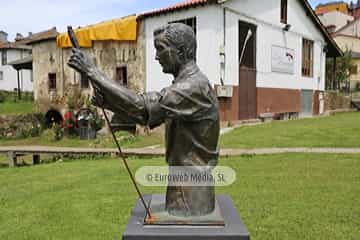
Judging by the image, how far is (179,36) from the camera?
213cm

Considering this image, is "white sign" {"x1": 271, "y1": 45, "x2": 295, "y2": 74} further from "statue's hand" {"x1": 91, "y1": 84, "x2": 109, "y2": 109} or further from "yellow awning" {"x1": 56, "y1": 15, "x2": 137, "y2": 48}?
"statue's hand" {"x1": 91, "y1": 84, "x2": 109, "y2": 109}

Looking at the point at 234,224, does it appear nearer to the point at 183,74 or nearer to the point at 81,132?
the point at 183,74

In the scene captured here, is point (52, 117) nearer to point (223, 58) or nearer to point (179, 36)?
point (223, 58)

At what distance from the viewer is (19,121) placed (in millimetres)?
16578

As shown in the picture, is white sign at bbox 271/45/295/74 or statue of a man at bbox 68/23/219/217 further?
white sign at bbox 271/45/295/74

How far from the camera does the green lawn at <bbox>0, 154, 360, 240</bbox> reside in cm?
393

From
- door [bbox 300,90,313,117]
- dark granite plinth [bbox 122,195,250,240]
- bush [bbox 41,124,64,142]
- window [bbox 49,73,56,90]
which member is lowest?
bush [bbox 41,124,64,142]

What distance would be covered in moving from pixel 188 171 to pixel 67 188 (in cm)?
415

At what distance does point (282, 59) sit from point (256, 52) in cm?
195

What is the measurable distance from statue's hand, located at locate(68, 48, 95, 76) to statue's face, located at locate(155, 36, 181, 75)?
440 mm

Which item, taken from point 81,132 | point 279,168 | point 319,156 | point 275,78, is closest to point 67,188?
point 279,168

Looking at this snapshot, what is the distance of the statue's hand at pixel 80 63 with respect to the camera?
1893 millimetres

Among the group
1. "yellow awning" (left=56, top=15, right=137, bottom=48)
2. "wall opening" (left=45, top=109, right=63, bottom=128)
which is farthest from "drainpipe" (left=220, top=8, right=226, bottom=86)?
"wall opening" (left=45, top=109, right=63, bottom=128)

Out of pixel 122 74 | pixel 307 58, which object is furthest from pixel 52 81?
pixel 307 58
